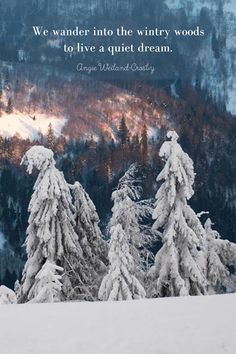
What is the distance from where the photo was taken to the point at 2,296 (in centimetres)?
1619

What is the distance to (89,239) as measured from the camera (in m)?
19.2

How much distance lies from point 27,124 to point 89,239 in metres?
161

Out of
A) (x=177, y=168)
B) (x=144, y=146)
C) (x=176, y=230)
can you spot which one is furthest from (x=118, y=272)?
(x=144, y=146)

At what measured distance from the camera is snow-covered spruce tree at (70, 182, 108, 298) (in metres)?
18.2

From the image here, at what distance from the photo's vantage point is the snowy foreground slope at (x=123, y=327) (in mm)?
7715

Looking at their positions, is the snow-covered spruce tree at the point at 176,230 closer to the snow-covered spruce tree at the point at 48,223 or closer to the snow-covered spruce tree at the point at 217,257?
the snow-covered spruce tree at the point at 48,223

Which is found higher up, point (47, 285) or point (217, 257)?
point (217, 257)

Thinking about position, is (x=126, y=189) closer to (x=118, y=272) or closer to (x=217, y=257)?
(x=118, y=272)

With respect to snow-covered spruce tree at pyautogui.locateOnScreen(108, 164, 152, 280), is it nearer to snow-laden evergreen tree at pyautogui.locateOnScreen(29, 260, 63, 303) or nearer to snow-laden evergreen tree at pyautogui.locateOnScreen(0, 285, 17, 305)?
snow-laden evergreen tree at pyautogui.locateOnScreen(29, 260, 63, 303)

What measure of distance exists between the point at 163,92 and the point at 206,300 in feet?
629

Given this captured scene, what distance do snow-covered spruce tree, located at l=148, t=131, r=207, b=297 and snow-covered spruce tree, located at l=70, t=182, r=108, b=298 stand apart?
2167 millimetres

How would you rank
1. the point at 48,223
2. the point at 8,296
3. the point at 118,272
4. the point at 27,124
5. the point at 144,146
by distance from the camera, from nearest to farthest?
the point at 8,296, the point at 48,223, the point at 118,272, the point at 144,146, the point at 27,124

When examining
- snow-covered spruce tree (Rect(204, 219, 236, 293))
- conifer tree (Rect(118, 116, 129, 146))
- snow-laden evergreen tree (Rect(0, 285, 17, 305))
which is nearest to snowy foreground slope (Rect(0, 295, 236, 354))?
snow-laden evergreen tree (Rect(0, 285, 17, 305))

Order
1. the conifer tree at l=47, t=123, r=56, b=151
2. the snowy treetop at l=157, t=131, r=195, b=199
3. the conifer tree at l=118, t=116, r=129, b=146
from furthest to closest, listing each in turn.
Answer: the conifer tree at l=118, t=116, r=129, b=146 < the conifer tree at l=47, t=123, r=56, b=151 < the snowy treetop at l=157, t=131, r=195, b=199
